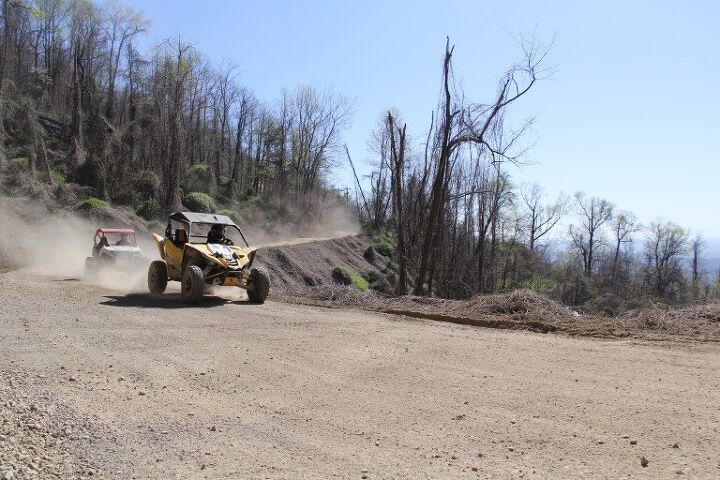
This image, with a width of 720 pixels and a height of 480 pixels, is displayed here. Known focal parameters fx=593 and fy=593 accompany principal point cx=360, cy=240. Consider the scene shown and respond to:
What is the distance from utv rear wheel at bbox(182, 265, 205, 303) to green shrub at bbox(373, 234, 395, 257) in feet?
121

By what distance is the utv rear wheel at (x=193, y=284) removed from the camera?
45.6 ft

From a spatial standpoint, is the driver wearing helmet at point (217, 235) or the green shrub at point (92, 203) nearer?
the driver wearing helmet at point (217, 235)

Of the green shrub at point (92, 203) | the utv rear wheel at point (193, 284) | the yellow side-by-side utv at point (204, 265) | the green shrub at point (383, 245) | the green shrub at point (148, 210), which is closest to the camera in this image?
the utv rear wheel at point (193, 284)

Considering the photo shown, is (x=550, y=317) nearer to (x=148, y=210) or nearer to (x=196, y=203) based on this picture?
(x=148, y=210)

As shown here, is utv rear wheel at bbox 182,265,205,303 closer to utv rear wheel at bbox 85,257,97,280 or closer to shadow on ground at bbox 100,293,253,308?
shadow on ground at bbox 100,293,253,308

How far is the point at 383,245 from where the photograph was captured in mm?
52750

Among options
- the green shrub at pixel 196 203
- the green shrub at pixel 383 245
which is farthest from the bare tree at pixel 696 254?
the green shrub at pixel 196 203

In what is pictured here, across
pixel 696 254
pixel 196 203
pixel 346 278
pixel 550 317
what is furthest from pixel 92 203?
pixel 696 254

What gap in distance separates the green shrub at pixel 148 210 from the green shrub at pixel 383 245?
67.7 ft

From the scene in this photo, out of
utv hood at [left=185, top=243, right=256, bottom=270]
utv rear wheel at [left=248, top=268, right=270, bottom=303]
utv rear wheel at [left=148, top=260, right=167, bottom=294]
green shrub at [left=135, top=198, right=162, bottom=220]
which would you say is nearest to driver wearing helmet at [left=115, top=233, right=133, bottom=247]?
utv rear wheel at [left=148, top=260, right=167, bottom=294]

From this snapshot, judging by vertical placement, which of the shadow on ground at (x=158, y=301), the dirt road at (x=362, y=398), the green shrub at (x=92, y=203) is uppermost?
the green shrub at (x=92, y=203)

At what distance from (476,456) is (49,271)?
69.3 ft

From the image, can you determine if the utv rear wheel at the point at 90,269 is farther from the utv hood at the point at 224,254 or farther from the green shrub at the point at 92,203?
the green shrub at the point at 92,203

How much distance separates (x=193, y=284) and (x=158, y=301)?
4.42 ft
